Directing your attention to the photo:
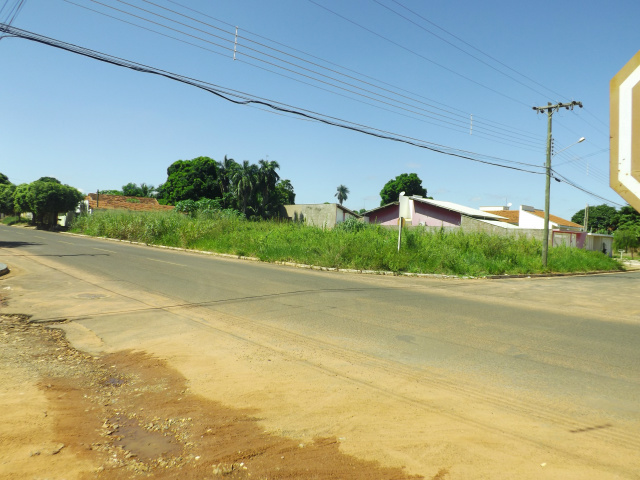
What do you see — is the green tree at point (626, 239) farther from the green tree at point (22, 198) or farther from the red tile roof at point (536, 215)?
the green tree at point (22, 198)

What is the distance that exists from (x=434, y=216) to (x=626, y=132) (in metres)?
43.2

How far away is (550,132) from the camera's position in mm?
24922

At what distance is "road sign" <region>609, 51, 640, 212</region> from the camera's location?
148 cm

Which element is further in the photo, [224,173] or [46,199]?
[224,173]

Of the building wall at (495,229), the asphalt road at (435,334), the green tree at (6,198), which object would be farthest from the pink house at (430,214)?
the green tree at (6,198)

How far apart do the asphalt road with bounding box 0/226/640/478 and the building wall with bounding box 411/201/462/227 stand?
89.7 feet

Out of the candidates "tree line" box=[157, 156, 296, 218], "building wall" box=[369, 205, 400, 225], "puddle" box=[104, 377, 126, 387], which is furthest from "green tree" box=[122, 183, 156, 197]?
"puddle" box=[104, 377, 126, 387]

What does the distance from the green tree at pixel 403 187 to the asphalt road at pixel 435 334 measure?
63.8 metres

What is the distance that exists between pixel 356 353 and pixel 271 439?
271cm

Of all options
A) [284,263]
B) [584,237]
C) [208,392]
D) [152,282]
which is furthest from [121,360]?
[584,237]

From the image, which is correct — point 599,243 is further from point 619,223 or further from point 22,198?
point 22,198

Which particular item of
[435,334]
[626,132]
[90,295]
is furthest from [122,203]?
[626,132]

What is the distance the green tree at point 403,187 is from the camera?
77.7m

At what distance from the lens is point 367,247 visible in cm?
2056
